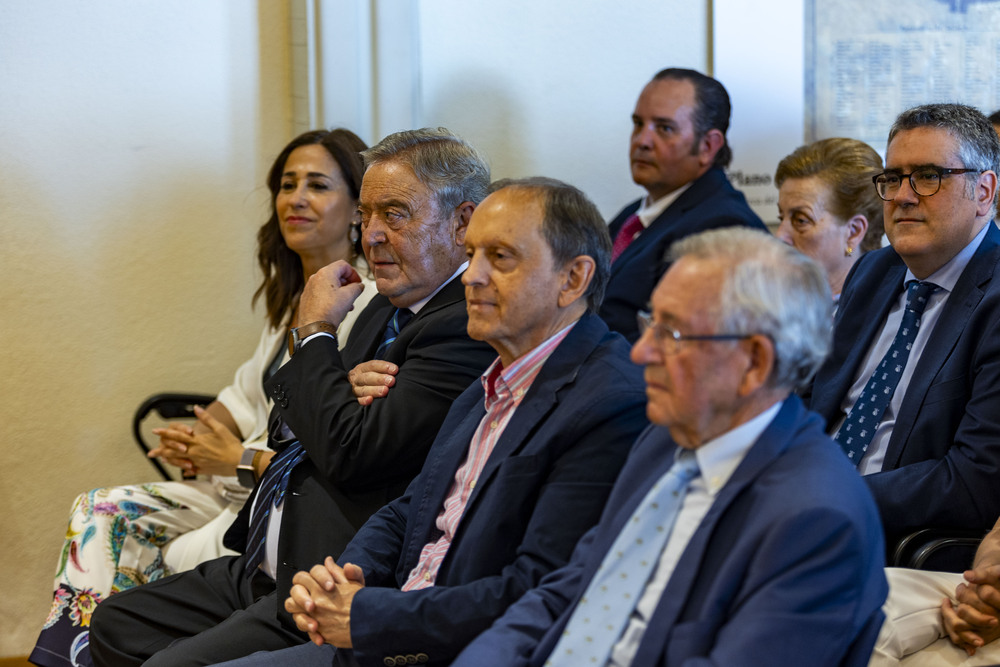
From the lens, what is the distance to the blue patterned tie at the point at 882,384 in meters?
2.45

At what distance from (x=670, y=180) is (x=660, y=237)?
0.31 m

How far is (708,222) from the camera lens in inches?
137

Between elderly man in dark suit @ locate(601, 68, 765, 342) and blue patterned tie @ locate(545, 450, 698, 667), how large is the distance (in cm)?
187

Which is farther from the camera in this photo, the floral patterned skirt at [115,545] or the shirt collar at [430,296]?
the floral patterned skirt at [115,545]

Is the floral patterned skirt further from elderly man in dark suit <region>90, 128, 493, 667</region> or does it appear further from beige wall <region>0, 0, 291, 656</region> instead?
beige wall <region>0, 0, 291, 656</region>

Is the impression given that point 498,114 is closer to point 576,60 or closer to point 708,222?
point 576,60

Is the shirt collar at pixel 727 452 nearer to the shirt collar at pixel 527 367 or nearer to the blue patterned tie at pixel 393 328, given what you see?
the shirt collar at pixel 527 367

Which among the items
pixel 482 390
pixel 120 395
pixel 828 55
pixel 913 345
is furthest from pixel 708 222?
pixel 120 395

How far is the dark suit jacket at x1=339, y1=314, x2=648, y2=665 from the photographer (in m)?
1.80

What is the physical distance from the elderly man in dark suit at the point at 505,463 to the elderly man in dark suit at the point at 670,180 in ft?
4.55

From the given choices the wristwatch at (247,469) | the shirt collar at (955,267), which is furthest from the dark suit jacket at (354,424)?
the shirt collar at (955,267)

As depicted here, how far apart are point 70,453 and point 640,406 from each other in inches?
106

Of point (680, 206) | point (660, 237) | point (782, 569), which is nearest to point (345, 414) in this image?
point (782, 569)

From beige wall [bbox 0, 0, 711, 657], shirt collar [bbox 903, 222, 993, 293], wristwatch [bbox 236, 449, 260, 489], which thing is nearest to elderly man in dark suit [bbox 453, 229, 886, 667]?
shirt collar [bbox 903, 222, 993, 293]
